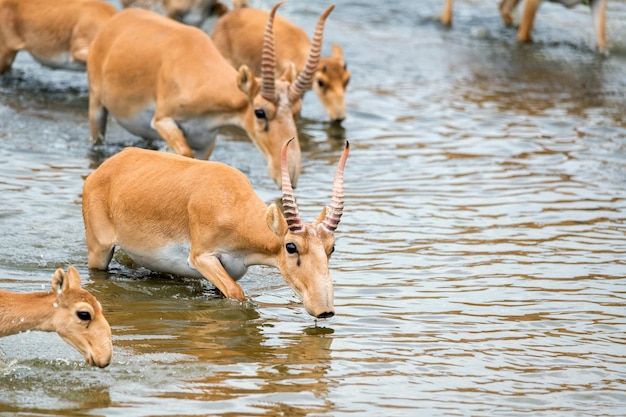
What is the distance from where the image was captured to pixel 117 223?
10680 mm

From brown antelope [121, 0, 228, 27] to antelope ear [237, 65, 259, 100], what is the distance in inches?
312

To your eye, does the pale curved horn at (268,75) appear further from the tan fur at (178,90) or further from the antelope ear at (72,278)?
the antelope ear at (72,278)

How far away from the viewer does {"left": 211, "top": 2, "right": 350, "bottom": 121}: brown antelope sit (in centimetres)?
1831

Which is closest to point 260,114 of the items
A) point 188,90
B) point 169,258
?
point 188,90

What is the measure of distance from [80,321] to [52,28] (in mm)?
10732

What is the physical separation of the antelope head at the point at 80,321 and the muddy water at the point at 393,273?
0.26 meters

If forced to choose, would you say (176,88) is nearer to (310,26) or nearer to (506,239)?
(506,239)

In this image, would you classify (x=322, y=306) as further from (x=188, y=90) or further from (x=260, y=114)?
(x=188, y=90)

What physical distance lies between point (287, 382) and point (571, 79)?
→ 46.4ft

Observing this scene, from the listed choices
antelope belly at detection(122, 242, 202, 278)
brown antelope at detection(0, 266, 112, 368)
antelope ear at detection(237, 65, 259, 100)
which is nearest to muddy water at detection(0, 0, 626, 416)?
antelope belly at detection(122, 242, 202, 278)

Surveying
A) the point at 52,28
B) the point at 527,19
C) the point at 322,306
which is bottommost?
the point at 527,19

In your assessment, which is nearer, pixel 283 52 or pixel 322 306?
pixel 322 306

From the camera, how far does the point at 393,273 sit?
1149cm

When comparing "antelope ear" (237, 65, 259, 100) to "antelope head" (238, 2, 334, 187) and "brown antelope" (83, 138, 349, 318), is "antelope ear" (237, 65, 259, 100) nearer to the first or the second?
"antelope head" (238, 2, 334, 187)
